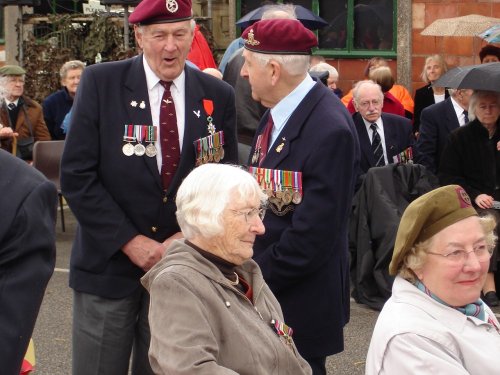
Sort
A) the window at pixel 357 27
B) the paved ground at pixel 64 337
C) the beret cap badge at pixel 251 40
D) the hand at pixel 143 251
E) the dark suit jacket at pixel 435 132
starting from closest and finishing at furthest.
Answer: the hand at pixel 143 251 < the beret cap badge at pixel 251 40 < the paved ground at pixel 64 337 < the dark suit jacket at pixel 435 132 < the window at pixel 357 27

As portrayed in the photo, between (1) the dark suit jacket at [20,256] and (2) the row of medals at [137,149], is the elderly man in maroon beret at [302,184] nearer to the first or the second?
(2) the row of medals at [137,149]

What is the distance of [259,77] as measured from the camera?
4.30 metres

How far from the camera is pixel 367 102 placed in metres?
8.47

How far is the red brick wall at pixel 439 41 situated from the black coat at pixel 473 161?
4919 millimetres

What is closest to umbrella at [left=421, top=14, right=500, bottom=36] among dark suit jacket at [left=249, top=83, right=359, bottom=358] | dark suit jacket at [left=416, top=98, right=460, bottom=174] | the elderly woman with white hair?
dark suit jacket at [left=416, top=98, right=460, bottom=174]

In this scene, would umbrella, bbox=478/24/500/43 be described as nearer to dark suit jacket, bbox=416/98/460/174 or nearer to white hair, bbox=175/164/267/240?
dark suit jacket, bbox=416/98/460/174

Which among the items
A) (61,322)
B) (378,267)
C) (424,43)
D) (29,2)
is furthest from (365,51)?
(61,322)

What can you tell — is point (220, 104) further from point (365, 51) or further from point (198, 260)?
point (365, 51)

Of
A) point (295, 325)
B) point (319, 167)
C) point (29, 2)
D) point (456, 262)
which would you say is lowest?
point (295, 325)

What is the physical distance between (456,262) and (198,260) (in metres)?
0.88

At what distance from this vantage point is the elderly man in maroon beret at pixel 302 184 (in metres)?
4.10

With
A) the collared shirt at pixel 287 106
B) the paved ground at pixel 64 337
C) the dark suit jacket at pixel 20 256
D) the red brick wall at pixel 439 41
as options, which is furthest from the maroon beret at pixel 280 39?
the red brick wall at pixel 439 41

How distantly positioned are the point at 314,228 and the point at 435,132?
526 centimetres

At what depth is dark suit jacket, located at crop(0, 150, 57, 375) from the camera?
277 cm
